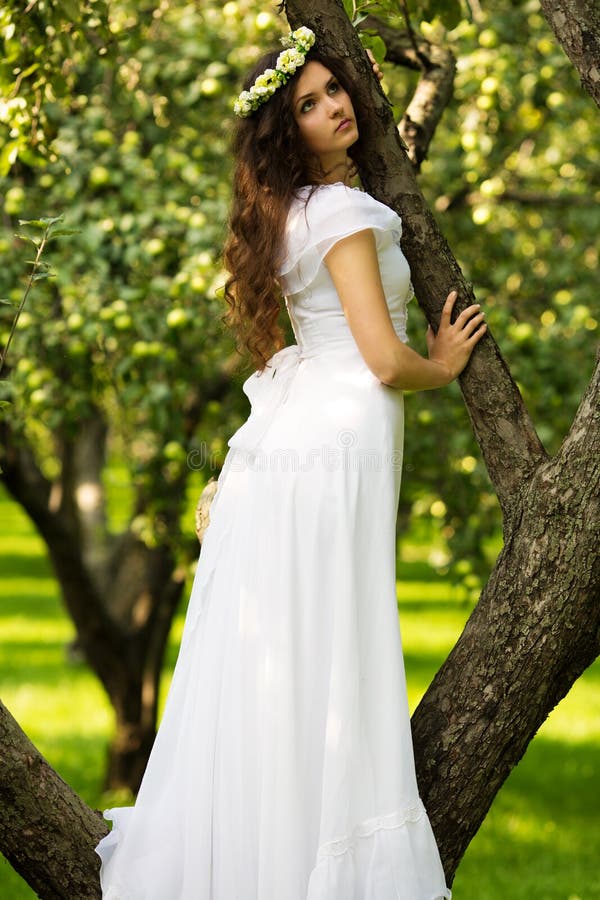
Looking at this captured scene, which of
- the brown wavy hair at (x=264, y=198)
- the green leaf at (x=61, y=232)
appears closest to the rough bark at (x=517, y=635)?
the brown wavy hair at (x=264, y=198)

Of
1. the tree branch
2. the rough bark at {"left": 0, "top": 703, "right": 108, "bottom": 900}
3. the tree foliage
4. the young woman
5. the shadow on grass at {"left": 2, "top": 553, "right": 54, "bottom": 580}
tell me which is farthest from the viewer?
the shadow on grass at {"left": 2, "top": 553, "right": 54, "bottom": 580}

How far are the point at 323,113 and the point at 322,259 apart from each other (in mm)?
318

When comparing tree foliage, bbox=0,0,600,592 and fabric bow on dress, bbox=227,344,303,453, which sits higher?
fabric bow on dress, bbox=227,344,303,453

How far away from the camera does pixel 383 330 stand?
251 cm

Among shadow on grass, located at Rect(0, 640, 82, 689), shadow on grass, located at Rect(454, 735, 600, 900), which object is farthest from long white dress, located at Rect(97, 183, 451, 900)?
shadow on grass, located at Rect(0, 640, 82, 689)

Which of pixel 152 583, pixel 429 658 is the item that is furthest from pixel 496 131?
pixel 429 658

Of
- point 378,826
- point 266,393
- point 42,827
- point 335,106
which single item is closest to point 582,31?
point 335,106

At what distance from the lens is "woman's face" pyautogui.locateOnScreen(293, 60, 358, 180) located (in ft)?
8.43

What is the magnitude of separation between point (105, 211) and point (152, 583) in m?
2.35

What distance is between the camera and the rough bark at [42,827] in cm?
224

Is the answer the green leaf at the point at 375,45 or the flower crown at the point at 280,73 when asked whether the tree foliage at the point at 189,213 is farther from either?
the flower crown at the point at 280,73

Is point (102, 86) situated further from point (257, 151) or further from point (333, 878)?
point (333, 878)

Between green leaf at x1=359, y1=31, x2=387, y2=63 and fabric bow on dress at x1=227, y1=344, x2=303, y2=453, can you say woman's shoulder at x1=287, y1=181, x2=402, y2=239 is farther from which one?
green leaf at x1=359, y1=31, x2=387, y2=63

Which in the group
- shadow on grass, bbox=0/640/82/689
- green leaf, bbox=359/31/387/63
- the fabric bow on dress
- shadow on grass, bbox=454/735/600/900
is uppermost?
green leaf, bbox=359/31/387/63
